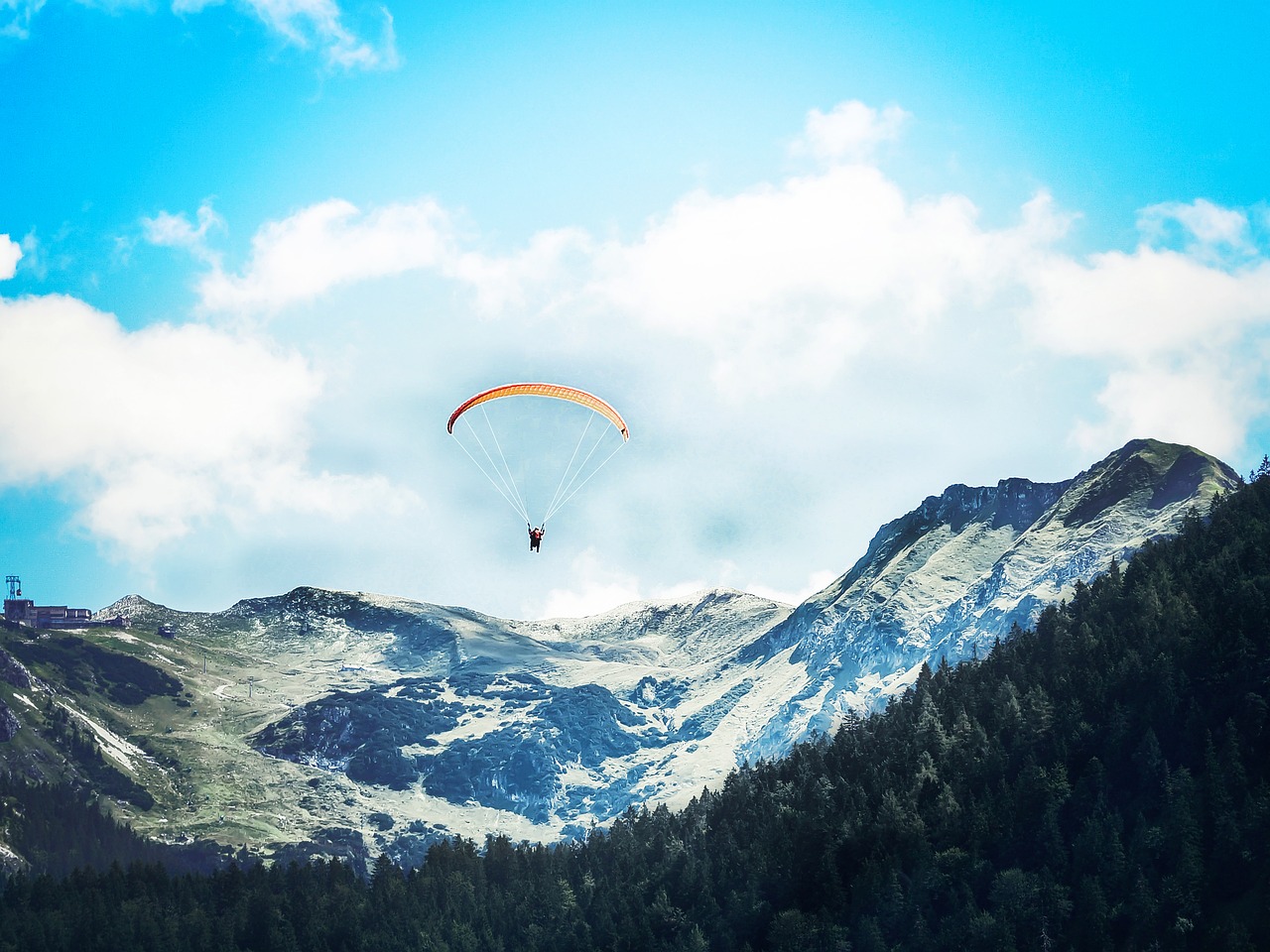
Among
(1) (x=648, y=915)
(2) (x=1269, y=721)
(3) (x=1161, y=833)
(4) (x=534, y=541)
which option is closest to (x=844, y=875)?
(1) (x=648, y=915)

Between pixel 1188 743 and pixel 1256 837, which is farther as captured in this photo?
pixel 1188 743

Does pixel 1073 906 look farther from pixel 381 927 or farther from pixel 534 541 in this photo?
pixel 381 927

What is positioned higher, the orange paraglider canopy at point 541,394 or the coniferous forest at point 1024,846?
the orange paraglider canopy at point 541,394

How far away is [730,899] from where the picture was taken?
591 ft

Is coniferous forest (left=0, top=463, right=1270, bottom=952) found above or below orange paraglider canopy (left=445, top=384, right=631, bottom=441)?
below

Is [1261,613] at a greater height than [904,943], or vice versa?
[1261,613]

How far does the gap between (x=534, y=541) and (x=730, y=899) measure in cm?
6650

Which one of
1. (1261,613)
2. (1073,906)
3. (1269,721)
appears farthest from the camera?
(1261,613)

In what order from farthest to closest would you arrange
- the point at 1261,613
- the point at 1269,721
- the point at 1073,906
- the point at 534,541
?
the point at 1261,613 < the point at 1269,721 < the point at 1073,906 < the point at 534,541

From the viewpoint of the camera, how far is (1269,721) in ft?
566

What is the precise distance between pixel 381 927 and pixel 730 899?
54.9 meters

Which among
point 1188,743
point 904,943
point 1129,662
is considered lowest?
point 904,943

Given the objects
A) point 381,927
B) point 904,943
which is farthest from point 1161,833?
point 381,927

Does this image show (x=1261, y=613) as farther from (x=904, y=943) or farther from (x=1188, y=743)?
(x=904, y=943)
